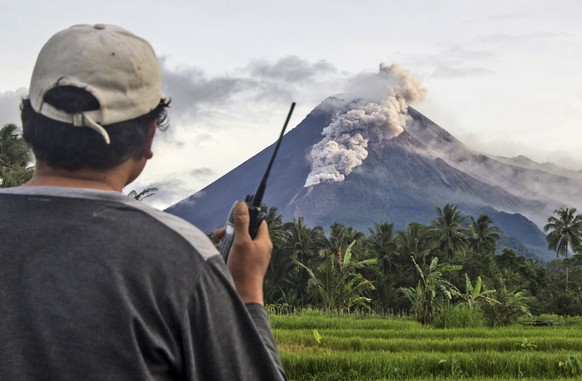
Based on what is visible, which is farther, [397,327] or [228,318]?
[397,327]

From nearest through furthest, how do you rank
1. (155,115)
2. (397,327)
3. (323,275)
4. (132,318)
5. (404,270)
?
(132,318)
(155,115)
(397,327)
(323,275)
(404,270)

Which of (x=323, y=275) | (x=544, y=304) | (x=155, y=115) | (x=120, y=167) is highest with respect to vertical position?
(x=155, y=115)

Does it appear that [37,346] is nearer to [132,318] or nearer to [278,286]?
[132,318]

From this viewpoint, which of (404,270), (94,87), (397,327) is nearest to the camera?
(94,87)

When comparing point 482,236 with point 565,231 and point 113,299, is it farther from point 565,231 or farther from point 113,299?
point 113,299

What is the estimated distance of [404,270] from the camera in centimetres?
4844

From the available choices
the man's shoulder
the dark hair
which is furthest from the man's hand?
the dark hair

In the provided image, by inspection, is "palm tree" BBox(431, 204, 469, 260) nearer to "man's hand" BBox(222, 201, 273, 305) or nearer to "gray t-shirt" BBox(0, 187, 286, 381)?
"man's hand" BBox(222, 201, 273, 305)

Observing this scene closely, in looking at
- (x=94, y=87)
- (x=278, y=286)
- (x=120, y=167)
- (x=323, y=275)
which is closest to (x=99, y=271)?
(x=120, y=167)

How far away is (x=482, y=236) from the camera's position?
2506 inches

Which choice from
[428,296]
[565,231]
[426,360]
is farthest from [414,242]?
[426,360]

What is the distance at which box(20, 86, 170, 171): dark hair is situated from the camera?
58.7 inches

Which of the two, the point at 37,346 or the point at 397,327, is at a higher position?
the point at 37,346

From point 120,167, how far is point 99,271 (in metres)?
0.26
